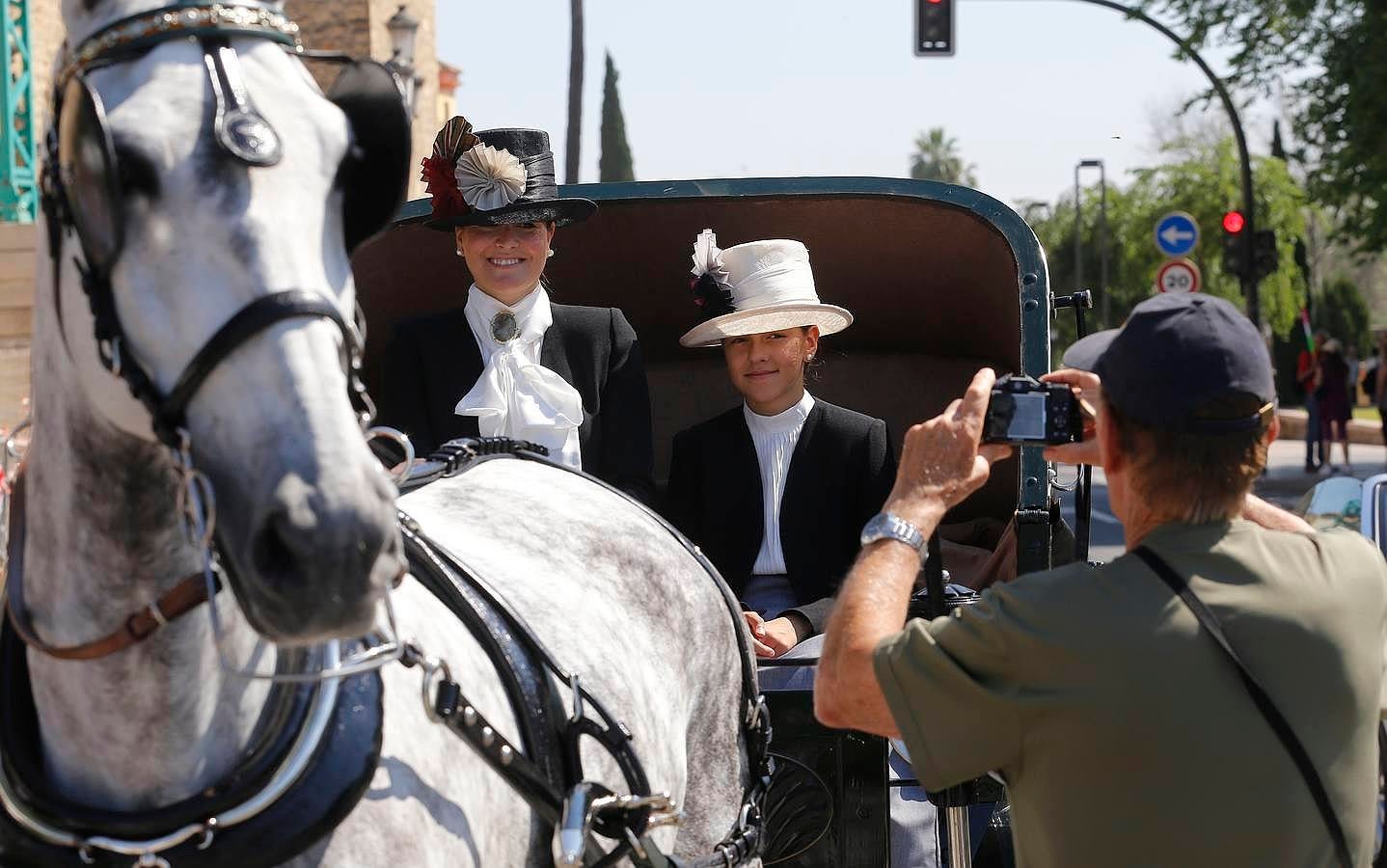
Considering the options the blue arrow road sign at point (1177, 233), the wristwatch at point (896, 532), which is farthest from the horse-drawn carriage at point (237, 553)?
the blue arrow road sign at point (1177, 233)

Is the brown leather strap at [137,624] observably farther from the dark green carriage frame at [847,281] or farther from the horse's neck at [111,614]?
the dark green carriage frame at [847,281]

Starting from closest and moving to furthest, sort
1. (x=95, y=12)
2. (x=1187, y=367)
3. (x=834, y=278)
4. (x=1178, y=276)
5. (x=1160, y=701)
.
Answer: (x=95, y=12)
(x=1160, y=701)
(x=1187, y=367)
(x=834, y=278)
(x=1178, y=276)

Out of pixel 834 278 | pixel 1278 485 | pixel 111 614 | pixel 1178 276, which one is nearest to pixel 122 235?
pixel 111 614

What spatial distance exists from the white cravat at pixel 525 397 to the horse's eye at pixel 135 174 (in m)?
2.20

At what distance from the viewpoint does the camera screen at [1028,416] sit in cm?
235

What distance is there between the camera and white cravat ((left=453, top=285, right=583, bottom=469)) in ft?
12.7

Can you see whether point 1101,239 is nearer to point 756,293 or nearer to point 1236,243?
point 1236,243

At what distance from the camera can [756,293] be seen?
170 inches

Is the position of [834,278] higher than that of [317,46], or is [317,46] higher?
[317,46]

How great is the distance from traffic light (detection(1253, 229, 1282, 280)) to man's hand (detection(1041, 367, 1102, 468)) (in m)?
18.9

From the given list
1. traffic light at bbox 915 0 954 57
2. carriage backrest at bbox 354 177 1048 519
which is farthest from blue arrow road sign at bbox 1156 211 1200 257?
carriage backrest at bbox 354 177 1048 519

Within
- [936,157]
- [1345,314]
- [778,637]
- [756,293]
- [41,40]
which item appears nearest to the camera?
[778,637]

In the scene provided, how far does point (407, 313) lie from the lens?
17.0 feet

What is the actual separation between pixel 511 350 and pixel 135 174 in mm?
2254
